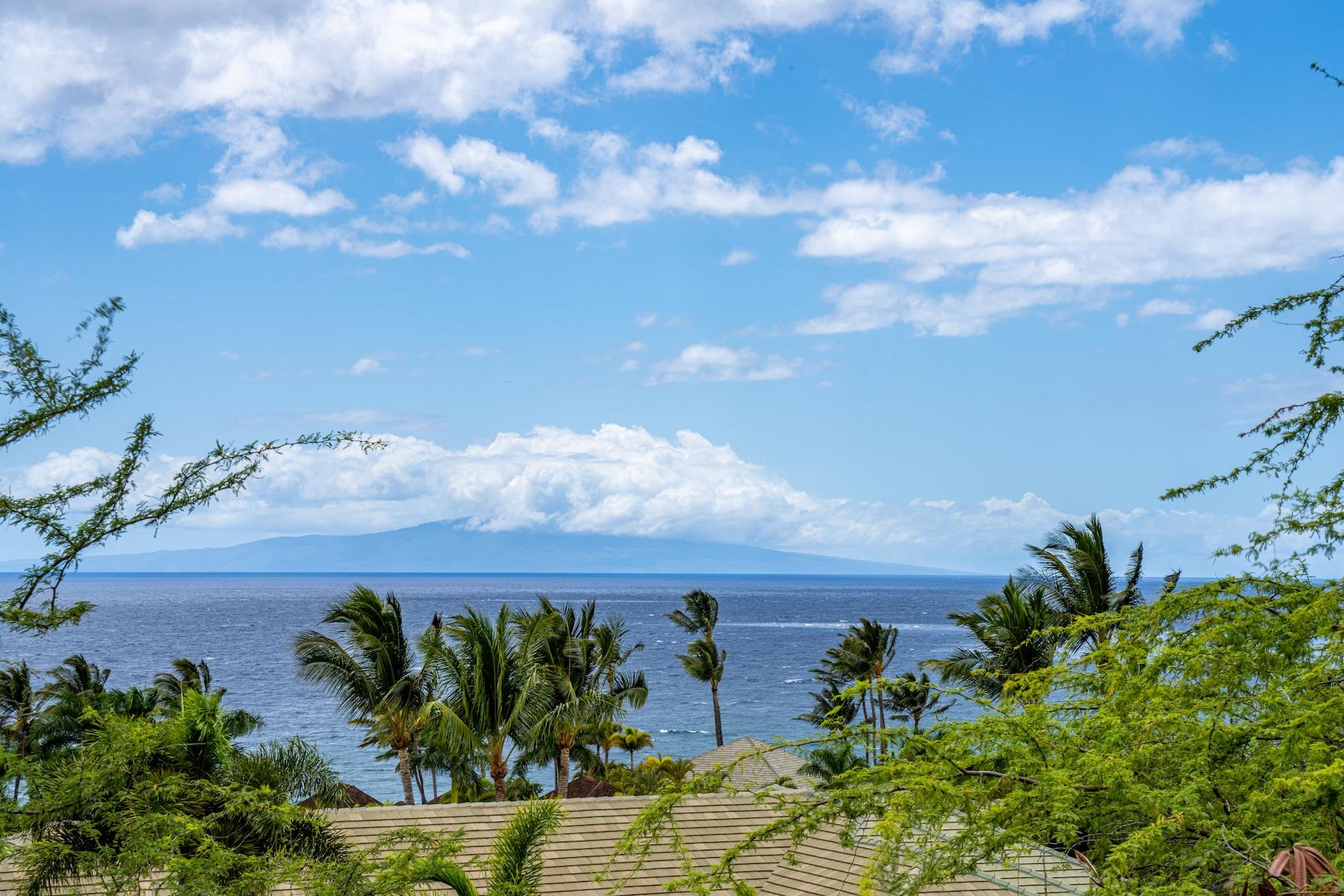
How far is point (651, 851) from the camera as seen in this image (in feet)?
52.6

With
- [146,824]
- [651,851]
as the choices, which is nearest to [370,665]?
[651,851]

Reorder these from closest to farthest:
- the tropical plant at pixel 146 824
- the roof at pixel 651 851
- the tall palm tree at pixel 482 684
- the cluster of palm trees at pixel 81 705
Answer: the tropical plant at pixel 146 824, the roof at pixel 651 851, the cluster of palm trees at pixel 81 705, the tall palm tree at pixel 482 684

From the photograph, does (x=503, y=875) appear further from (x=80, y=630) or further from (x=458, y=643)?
(x=80, y=630)

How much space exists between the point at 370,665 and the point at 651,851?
640 inches

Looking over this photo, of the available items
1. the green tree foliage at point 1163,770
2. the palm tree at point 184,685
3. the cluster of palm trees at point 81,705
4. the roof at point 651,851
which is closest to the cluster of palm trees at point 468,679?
the cluster of palm trees at point 81,705

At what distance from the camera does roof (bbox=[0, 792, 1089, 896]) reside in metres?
15.4

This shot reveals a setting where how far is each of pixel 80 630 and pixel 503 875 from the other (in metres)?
169

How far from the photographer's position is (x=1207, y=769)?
6367 mm

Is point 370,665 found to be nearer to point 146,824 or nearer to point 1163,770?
point 146,824

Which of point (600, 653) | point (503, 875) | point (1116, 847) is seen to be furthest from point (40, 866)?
point (600, 653)

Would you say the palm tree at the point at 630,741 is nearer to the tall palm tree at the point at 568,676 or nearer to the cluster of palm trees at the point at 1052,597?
the tall palm tree at the point at 568,676

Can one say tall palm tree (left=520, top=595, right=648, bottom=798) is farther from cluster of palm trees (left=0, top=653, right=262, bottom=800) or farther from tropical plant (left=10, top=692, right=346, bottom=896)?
tropical plant (left=10, top=692, right=346, bottom=896)

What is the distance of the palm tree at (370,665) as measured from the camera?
2920 cm

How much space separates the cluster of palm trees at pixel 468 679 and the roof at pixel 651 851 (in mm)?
7887
